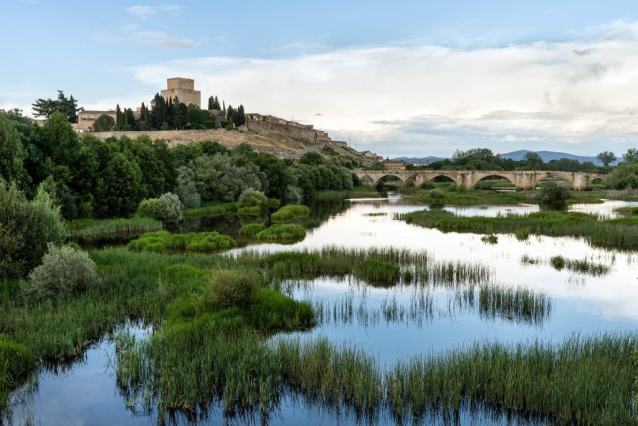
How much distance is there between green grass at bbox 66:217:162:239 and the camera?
31.1 m

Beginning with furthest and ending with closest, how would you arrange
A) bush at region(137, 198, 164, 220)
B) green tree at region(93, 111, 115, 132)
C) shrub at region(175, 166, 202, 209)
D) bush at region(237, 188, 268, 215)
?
green tree at region(93, 111, 115, 132)
bush at region(237, 188, 268, 215)
shrub at region(175, 166, 202, 209)
bush at region(137, 198, 164, 220)

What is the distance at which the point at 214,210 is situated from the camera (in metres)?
47.4

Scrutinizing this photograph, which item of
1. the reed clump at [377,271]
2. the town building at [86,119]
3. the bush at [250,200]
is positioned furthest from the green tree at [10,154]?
the town building at [86,119]

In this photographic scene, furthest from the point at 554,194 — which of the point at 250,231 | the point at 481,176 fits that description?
the point at 250,231

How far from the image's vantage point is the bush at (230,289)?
1295cm

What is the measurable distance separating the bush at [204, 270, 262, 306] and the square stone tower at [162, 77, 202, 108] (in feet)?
442

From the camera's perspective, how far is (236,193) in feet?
176


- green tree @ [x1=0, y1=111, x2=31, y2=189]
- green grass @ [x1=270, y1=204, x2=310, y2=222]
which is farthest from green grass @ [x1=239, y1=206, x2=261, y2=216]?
green tree @ [x1=0, y1=111, x2=31, y2=189]

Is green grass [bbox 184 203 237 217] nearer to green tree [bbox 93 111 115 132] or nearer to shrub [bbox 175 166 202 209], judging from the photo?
shrub [bbox 175 166 202 209]

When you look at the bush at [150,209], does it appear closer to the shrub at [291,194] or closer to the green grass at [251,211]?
the green grass at [251,211]

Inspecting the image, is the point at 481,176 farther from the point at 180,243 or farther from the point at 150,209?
the point at 180,243

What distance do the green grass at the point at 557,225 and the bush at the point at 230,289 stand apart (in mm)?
21842

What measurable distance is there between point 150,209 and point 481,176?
70.7 m

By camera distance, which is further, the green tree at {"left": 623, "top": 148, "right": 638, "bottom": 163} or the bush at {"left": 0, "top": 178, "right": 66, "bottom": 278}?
the green tree at {"left": 623, "top": 148, "right": 638, "bottom": 163}
